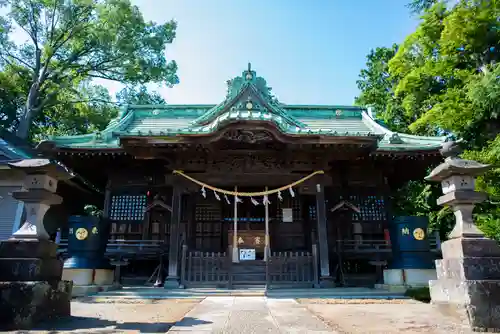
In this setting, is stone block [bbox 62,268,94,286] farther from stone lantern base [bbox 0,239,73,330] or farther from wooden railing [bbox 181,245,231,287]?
stone lantern base [bbox 0,239,73,330]

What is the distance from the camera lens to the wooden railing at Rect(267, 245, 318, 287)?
964 cm

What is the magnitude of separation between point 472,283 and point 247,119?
6.81 metres

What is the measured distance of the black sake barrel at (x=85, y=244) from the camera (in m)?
10.1

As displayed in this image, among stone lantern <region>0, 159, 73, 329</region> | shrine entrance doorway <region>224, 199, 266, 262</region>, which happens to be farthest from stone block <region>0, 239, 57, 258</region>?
shrine entrance doorway <region>224, 199, 266, 262</region>

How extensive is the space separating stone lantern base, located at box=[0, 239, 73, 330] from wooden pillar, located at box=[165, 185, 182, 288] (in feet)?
14.6

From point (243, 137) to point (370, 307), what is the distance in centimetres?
601

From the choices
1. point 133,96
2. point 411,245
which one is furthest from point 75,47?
point 411,245

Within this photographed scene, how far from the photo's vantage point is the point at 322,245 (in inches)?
417

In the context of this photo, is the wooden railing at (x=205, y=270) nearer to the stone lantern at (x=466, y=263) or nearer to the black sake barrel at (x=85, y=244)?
the black sake barrel at (x=85, y=244)

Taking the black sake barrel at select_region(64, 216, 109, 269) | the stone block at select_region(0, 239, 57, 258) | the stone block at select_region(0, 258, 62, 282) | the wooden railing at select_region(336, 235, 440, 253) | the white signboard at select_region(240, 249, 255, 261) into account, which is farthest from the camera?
the wooden railing at select_region(336, 235, 440, 253)

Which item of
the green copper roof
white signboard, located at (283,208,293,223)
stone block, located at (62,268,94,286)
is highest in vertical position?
the green copper roof

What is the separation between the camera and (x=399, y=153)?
1130cm

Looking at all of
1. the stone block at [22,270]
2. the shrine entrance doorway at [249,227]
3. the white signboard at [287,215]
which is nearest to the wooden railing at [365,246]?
the white signboard at [287,215]

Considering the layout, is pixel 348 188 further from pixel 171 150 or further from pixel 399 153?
pixel 171 150
